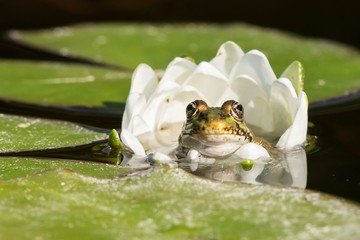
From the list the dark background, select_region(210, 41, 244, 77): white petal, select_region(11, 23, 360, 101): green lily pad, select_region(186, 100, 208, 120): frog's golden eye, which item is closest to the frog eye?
select_region(186, 100, 208, 120): frog's golden eye

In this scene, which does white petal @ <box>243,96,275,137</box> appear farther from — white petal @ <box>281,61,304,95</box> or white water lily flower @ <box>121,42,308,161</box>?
white petal @ <box>281,61,304,95</box>

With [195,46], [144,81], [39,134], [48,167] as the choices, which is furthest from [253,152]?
[195,46]

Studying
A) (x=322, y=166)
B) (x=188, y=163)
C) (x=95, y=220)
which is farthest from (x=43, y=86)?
(x=95, y=220)

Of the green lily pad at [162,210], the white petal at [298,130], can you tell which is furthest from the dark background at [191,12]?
the green lily pad at [162,210]

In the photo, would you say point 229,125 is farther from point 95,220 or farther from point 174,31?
point 174,31

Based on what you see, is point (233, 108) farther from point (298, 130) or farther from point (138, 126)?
point (138, 126)
